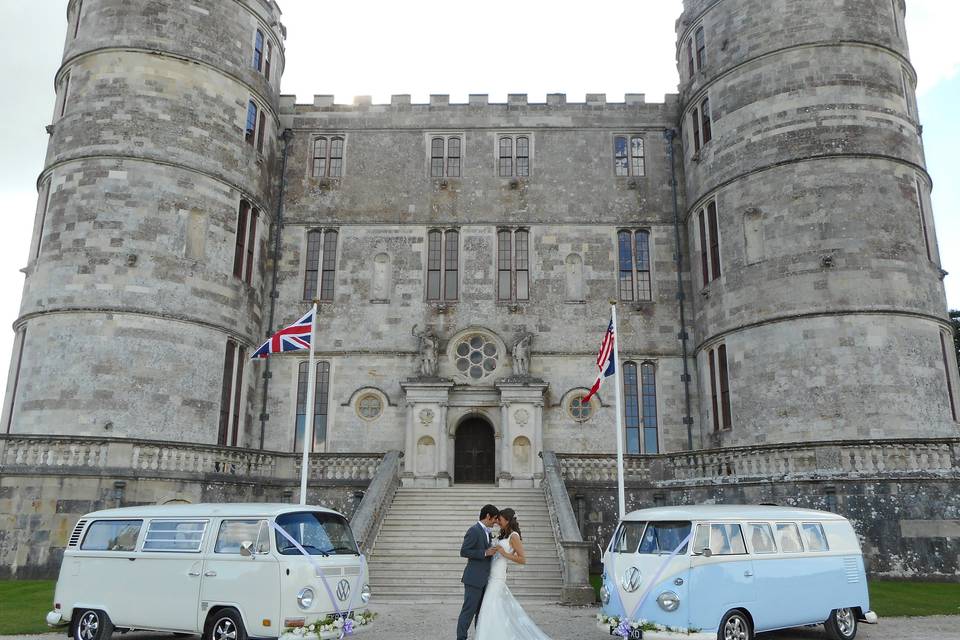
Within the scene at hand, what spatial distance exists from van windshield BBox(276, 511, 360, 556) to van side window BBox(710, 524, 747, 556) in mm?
5028

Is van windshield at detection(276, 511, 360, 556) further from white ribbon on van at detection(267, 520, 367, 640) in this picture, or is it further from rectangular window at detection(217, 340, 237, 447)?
rectangular window at detection(217, 340, 237, 447)

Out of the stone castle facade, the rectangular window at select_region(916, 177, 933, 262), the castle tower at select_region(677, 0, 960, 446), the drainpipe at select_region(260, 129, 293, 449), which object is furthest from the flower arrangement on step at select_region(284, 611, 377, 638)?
the rectangular window at select_region(916, 177, 933, 262)

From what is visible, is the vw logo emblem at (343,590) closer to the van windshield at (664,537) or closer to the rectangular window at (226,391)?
the van windshield at (664,537)

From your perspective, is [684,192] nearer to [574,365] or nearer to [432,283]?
[574,365]

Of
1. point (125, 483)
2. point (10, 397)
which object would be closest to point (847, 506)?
point (125, 483)

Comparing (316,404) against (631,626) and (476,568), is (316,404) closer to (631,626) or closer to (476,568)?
(476,568)

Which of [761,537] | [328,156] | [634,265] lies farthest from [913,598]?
[328,156]

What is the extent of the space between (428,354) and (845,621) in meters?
15.6

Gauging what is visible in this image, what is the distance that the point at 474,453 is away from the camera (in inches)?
1008

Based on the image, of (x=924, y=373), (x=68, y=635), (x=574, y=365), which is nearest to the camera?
(x=68, y=635)

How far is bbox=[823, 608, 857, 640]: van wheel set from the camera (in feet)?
37.3

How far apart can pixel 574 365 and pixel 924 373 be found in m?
9.97

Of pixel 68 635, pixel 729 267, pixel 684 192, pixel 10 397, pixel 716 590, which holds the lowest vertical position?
pixel 68 635

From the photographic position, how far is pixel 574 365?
25.5m
